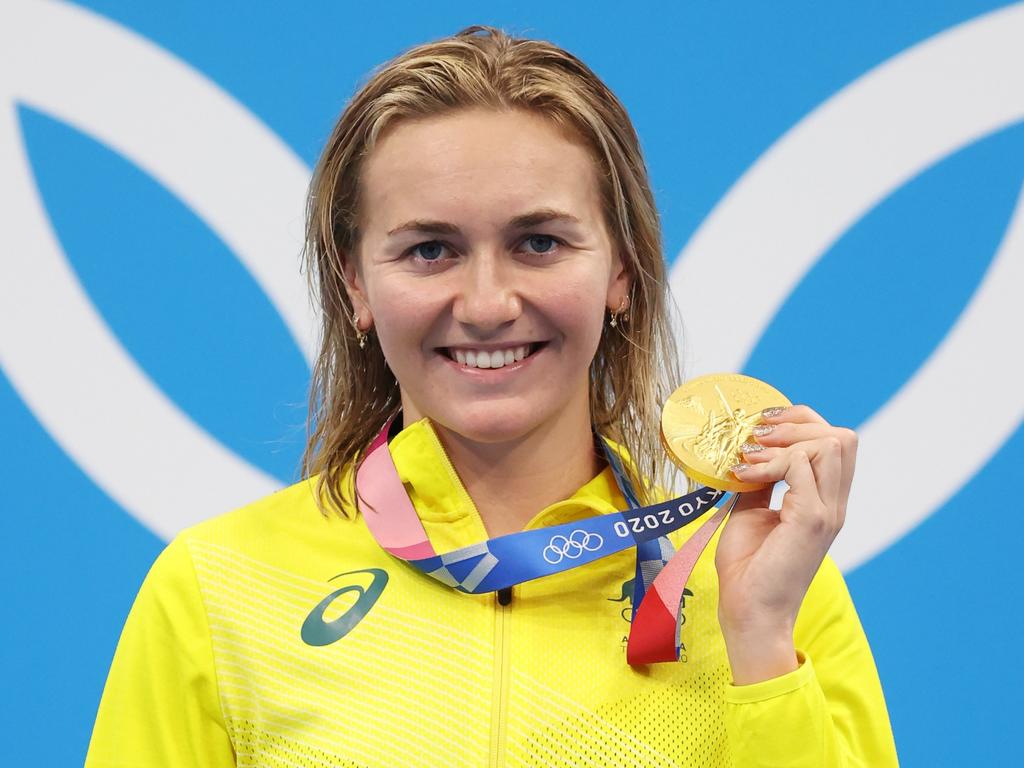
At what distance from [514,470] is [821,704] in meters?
0.47

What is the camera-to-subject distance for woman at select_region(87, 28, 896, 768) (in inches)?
62.3

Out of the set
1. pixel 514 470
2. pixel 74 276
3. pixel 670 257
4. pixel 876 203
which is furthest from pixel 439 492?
pixel 876 203

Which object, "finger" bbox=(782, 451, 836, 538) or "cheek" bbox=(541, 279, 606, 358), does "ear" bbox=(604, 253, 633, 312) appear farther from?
"finger" bbox=(782, 451, 836, 538)

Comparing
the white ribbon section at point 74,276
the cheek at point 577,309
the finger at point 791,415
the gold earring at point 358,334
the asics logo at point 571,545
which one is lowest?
the asics logo at point 571,545

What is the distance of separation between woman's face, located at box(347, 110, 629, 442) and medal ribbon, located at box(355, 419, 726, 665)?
0.13 metres

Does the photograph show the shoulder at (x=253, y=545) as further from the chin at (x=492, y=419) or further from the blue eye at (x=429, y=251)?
the blue eye at (x=429, y=251)

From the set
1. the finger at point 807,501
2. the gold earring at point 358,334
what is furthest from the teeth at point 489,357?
the finger at point 807,501

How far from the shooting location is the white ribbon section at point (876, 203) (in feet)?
8.87

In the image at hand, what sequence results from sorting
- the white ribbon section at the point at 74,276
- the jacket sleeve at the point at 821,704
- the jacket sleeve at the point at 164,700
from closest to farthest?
the jacket sleeve at the point at 821,704, the jacket sleeve at the point at 164,700, the white ribbon section at the point at 74,276

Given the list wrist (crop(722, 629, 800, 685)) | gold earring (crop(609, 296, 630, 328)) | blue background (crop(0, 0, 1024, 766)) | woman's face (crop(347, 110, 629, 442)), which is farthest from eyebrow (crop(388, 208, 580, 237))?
blue background (crop(0, 0, 1024, 766))

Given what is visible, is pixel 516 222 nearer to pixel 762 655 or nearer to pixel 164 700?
pixel 762 655

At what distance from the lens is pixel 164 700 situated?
1.65m

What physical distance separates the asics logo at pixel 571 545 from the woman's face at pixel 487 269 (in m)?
0.14

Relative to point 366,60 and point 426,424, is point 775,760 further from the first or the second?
point 366,60
